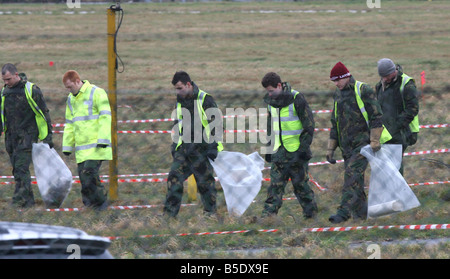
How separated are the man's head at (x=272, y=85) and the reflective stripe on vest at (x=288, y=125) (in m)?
0.16

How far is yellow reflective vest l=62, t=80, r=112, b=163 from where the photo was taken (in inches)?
320

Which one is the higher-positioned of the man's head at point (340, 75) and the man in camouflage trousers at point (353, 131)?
the man's head at point (340, 75)

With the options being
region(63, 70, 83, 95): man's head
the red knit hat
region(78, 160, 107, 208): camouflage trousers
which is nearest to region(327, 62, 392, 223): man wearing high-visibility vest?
the red knit hat

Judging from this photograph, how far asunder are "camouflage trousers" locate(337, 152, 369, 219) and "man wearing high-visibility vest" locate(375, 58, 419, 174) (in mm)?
518

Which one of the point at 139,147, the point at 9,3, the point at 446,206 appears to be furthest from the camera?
the point at 9,3

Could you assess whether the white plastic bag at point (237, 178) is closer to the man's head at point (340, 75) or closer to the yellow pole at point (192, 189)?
the man's head at point (340, 75)

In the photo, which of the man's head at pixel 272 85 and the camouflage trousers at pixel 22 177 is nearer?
the man's head at pixel 272 85

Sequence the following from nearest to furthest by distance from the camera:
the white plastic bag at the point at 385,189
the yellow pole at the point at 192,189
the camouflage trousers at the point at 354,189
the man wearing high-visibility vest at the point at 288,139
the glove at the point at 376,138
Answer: the white plastic bag at the point at 385,189, the glove at the point at 376,138, the camouflage trousers at the point at 354,189, the man wearing high-visibility vest at the point at 288,139, the yellow pole at the point at 192,189

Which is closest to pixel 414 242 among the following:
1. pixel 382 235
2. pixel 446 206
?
pixel 382 235

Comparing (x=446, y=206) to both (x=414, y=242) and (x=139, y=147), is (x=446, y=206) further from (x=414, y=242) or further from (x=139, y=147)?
(x=139, y=147)

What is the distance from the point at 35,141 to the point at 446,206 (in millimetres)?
4390

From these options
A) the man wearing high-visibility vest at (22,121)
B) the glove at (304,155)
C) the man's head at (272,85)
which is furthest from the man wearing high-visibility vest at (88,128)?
the glove at (304,155)

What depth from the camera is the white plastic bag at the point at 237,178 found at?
7.75 meters

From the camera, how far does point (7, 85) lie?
8.87 metres
